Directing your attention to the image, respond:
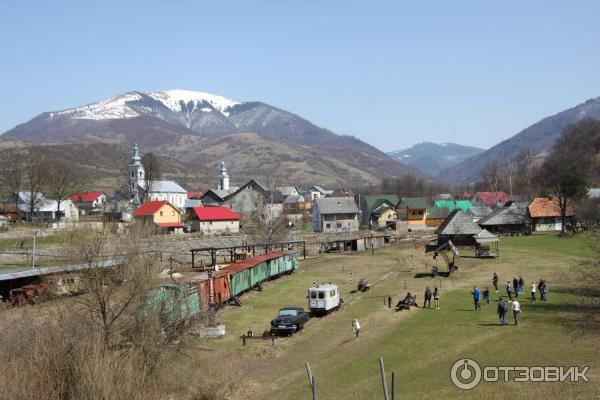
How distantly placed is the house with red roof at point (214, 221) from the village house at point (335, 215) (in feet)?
47.9

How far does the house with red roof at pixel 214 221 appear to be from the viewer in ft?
298

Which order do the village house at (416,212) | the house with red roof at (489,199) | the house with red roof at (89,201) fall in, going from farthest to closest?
the house with red roof at (489,199) → the house with red roof at (89,201) → the village house at (416,212)

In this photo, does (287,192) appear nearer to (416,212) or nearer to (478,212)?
(416,212)

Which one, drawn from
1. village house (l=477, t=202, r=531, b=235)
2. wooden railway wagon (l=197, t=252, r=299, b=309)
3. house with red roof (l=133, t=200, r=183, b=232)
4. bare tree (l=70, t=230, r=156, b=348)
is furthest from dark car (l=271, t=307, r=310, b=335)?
village house (l=477, t=202, r=531, b=235)

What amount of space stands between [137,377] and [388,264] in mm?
45963

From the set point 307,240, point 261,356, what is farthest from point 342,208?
point 261,356

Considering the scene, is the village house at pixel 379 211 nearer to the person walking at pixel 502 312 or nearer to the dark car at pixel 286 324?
the dark car at pixel 286 324

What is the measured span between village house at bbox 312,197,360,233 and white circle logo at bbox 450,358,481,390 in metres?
73.7

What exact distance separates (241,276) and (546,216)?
62.9 metres

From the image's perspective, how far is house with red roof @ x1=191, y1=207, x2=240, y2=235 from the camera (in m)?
90.9

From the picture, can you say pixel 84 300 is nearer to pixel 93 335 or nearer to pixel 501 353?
pixel 93 335

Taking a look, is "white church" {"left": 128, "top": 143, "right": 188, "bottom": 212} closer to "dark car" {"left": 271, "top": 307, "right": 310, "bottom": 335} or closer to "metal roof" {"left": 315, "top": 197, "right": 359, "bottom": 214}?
"metal roof" {"left": 315, "top": 197, "right": 359, "bottom": 214}

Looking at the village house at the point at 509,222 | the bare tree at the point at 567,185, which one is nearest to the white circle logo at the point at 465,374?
the bare tree at the point at 567,185

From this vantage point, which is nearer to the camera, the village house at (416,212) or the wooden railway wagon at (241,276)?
the wooden railway wagon at (241,276)
